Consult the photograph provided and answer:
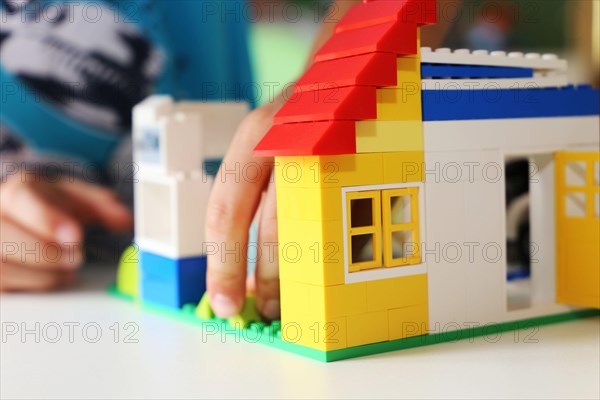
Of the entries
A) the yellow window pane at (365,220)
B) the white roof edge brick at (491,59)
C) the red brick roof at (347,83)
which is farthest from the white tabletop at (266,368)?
the white roof edge brick at (491,59)

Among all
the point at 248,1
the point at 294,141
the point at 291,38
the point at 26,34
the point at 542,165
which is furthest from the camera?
the point at 291,38

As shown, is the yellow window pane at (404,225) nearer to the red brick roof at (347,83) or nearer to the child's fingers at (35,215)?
the red brick roof at (347,83)

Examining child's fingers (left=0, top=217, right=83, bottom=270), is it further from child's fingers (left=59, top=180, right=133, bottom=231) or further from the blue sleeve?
the blue sleeve

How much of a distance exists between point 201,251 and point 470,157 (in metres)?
0.47

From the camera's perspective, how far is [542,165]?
1.25m

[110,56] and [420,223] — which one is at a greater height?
[110,56]

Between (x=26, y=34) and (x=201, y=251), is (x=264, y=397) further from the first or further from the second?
(x=26, y=34)

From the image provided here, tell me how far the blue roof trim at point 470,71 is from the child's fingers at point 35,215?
807mm

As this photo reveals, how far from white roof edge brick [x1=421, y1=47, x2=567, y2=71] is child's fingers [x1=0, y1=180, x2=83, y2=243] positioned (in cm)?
82

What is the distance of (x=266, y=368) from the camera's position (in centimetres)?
100

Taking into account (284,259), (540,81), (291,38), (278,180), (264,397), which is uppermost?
(291,38)

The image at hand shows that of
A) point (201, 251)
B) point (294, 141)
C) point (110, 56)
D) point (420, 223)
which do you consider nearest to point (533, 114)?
point (420, 223)

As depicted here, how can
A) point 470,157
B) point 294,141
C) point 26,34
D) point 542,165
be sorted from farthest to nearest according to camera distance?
point 26,34
point 542,165
point 470,157
point 294,141

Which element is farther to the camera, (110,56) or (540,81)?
(110,56)
